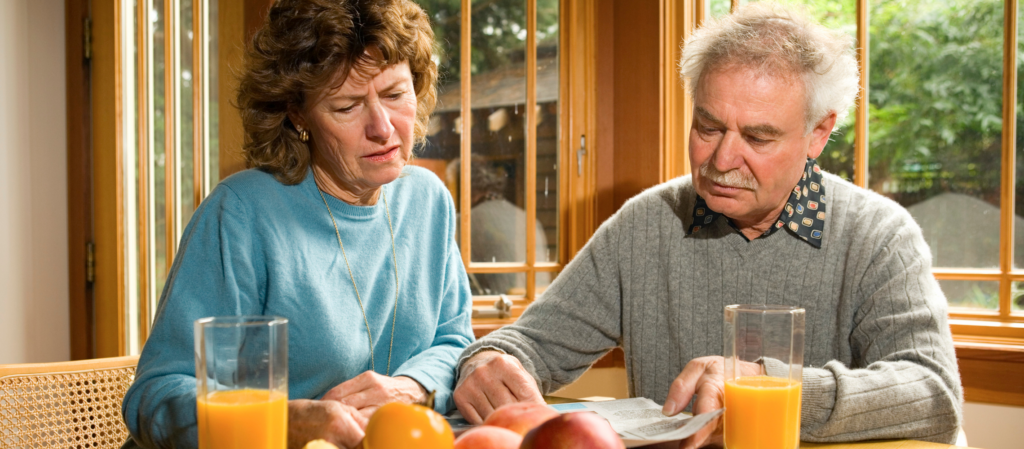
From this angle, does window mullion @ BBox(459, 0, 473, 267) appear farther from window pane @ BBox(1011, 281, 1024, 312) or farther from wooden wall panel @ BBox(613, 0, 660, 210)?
window pane @ BBox(1011, 281, 1024, 312)

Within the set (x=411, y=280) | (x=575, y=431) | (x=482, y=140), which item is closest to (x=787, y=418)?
(x=575, y=431)

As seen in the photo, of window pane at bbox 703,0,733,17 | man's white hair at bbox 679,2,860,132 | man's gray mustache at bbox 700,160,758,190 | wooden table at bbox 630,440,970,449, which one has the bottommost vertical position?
wooden table at bbox 630,440,970,449

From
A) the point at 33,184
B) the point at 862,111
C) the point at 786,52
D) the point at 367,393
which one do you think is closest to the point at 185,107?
the point at 33,184

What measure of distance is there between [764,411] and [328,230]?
2.86 feet

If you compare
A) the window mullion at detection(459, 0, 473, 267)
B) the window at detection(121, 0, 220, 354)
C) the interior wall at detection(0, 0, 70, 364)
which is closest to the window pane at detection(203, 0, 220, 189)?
the window at detection(121, 0, 220, 354)

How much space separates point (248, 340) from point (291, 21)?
0.82m

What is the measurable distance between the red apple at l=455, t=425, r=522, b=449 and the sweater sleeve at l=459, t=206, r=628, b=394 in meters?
0.71

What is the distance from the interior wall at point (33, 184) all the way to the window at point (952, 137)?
2.37 metres

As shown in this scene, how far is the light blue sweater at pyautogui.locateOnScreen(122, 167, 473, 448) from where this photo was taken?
3.67ft

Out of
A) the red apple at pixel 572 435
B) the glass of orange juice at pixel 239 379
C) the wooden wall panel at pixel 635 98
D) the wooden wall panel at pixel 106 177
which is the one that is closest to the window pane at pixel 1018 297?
the wooden wall panel at pixel 635 98

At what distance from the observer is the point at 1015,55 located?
2.01 meters

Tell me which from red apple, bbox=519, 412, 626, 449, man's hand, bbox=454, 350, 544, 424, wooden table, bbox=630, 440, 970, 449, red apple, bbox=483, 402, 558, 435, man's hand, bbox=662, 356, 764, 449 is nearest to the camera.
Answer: red apple, bbox=519, 412, 626, 449

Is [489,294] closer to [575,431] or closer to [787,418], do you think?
[787,418]

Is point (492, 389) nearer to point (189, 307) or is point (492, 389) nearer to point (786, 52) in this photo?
point (189, 307)
